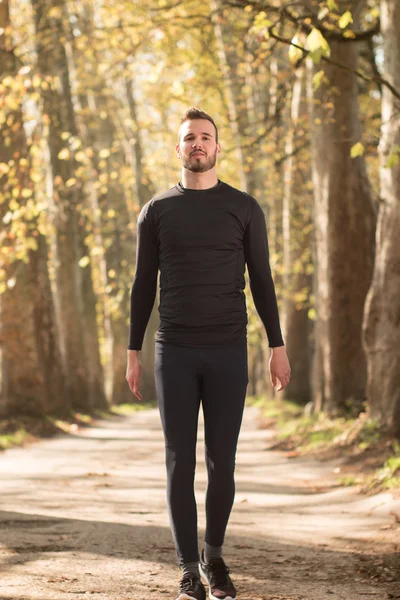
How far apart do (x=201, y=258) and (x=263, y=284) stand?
43 cm

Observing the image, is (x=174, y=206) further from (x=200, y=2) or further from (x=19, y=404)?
(x=200, y=2)

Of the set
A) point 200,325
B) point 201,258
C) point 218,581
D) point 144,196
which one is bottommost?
point 218,581

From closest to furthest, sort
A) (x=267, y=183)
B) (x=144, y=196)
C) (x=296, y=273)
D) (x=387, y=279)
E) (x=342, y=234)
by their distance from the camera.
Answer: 1. (x=387, y=279)
2. (x=342, y=234)
3. (x=296, y=273)
4. (x=267, y=183)
5. (x=144, y=196)

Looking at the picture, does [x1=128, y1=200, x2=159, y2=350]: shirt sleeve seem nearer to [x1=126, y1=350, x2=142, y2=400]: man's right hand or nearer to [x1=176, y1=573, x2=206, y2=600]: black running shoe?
[x1=126, y1=350, x2=142, y2=400]: man's right hand

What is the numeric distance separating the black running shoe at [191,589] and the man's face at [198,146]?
1966 mm

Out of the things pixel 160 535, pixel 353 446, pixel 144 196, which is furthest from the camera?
pixel 144 196

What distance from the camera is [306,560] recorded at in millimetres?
6707

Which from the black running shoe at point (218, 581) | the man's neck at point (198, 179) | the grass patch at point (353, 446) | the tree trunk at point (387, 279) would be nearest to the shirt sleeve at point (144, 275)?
the man's neck at point (198, 179)

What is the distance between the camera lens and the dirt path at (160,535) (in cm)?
572

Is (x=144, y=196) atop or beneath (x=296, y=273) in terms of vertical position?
atop

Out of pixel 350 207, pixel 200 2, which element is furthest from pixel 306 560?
pixel 200 2

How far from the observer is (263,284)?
5.42 m

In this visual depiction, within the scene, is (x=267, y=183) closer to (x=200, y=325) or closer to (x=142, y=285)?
(x=142, y=285)

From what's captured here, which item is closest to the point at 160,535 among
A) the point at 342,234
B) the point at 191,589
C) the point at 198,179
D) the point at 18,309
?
the point at 191,589
